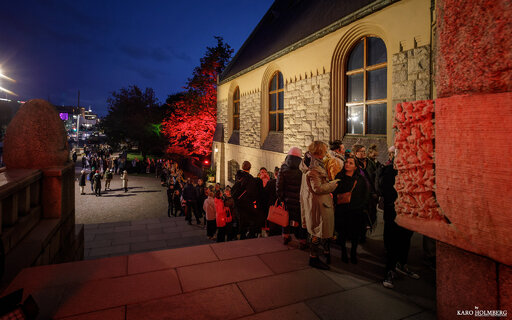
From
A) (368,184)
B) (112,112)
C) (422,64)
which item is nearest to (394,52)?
(422,64)

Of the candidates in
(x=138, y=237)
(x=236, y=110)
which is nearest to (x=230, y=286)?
(x=138, y=237)

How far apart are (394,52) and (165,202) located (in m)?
13.2

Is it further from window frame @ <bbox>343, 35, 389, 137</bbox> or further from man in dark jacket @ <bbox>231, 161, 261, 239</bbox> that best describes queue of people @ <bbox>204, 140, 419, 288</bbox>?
window frame @ <bbox>343, 35, 389, 137</bbox>

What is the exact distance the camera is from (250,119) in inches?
533

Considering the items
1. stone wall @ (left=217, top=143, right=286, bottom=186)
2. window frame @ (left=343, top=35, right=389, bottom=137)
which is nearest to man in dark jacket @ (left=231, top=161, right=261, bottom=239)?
window frame @ (left=343, top=35, right=389, bottom=137)

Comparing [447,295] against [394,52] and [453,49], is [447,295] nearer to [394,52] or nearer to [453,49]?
[453,49]

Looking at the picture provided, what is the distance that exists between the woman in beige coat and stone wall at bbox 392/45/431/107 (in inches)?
127

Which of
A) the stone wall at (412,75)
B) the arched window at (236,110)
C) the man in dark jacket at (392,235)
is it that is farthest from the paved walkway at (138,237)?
the arched window at (236,110)

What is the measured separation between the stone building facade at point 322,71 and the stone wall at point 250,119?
0.05 meters

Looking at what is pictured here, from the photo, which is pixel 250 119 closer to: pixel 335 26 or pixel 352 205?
pixel 335 26

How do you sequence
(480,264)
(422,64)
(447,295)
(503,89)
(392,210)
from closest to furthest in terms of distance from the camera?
1. (503,89)
2. (480,264)
3. (447,295)
4. (392,210)
5. (422,64)

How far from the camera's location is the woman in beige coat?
3.48m

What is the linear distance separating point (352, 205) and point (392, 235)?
0.62 m

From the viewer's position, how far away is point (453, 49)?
6.50 ft
